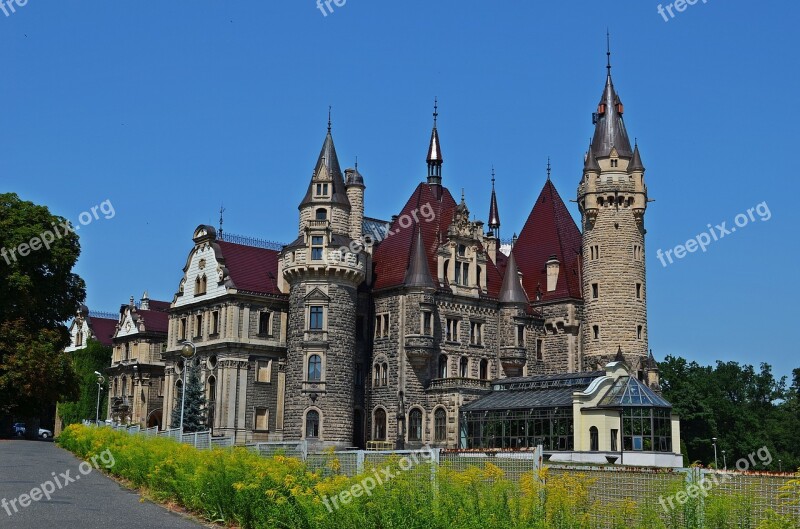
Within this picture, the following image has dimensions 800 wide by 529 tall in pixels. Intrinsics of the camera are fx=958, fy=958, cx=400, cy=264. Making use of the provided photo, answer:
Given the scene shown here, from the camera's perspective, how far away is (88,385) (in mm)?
80125

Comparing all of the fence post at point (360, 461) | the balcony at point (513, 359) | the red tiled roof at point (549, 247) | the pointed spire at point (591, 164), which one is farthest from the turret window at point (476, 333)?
the fence post at point (360, 461)

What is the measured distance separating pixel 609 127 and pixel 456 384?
19.1 metres

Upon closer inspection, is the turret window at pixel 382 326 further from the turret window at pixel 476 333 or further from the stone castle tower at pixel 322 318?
the turret window at pixel 476 333

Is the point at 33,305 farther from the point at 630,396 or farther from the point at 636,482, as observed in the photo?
the point at 636,482

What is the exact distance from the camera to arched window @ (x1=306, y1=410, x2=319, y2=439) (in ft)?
175

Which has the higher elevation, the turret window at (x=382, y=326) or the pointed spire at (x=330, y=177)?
the pointed spire at (x=330, y=177)

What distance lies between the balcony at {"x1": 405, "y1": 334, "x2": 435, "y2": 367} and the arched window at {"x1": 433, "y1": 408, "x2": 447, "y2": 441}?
9.92ft

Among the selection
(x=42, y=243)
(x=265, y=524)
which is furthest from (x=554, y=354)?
(x=265, y=524)

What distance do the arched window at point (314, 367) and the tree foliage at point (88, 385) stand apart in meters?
31.6

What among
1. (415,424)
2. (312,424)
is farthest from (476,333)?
(312,424)

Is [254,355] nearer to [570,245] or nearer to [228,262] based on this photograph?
[228,262]

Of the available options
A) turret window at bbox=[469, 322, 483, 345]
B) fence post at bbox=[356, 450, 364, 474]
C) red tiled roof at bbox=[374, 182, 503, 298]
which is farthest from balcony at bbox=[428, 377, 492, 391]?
fence post at bbox=[356, 450, 364, 474]

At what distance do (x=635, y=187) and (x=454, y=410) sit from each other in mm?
17434

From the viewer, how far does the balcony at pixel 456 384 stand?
54219mm
